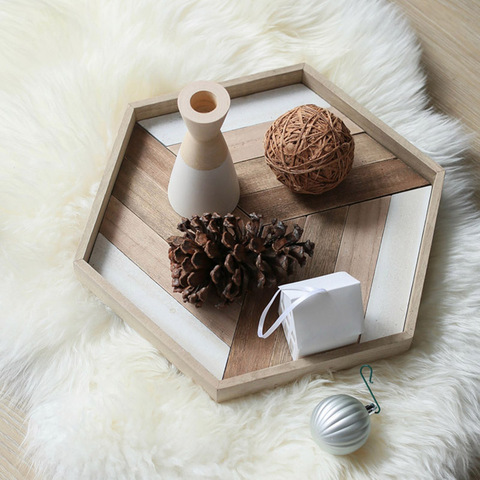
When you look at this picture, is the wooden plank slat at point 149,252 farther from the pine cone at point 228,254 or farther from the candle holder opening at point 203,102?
the candle holder opening at point 203,102

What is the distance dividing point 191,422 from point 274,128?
0.38 meters

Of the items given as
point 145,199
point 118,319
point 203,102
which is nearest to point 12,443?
point 118,319

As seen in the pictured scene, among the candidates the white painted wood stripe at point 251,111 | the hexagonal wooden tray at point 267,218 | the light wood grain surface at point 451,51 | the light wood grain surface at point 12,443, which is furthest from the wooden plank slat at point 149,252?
the light wood grain surface at point 451,51

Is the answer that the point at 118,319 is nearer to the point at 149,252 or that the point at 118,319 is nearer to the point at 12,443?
the point at 149,252

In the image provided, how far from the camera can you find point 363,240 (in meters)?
0.92

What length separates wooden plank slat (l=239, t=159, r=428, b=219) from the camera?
0.94 meters

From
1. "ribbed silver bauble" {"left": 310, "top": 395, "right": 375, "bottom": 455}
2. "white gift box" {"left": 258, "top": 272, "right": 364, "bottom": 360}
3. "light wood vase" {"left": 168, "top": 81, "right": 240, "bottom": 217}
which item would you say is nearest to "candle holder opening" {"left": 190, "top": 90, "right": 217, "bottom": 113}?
"light wood vase" {"left": 168, "top": 81, "right": 240, "bottom": 217}

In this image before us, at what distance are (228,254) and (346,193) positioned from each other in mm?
215

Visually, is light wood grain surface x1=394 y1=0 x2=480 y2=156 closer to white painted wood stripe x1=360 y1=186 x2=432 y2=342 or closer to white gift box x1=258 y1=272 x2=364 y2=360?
white painted wood stripe x1=360 y1=186 x2=432 y2=342

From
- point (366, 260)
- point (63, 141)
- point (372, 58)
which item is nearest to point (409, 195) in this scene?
point (366, 260)

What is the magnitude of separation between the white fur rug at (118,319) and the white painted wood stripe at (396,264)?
0.14ft

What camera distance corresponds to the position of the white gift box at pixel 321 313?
800 mm

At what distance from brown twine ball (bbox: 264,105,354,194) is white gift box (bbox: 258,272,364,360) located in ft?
0.43

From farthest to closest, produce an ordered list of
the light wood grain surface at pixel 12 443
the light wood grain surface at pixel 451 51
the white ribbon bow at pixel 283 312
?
1. the light wood grain surface at pixel 451 51
2. the light wood grain surface at pixel 12 443
3. the white ribbon bow at pixel 283 312
